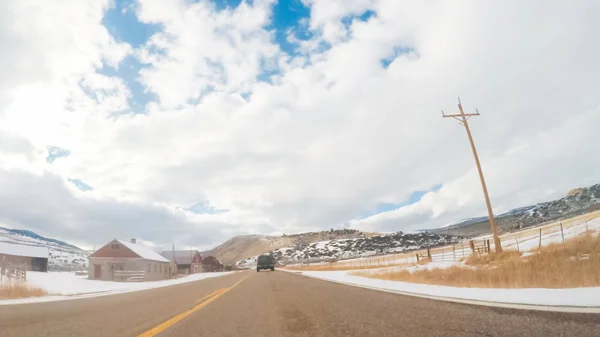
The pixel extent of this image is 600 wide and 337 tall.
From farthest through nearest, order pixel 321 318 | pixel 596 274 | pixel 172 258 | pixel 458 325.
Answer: pixel 172 258
pixel 596 274
pixel 321 318
pixel 458 325

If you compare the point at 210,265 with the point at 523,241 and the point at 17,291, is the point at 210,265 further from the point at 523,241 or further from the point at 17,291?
the point at 17,291

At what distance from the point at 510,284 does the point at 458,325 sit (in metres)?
6.96

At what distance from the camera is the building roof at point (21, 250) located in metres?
56.4

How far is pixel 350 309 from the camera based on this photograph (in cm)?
621

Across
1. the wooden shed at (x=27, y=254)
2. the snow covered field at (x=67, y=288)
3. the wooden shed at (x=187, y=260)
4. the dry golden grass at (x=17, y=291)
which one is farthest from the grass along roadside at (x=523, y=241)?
the wooden shed at (x=187, y=260)

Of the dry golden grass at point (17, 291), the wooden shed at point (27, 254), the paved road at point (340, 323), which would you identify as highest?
the wooden shed at point (27, 254)

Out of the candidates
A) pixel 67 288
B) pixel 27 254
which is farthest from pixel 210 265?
pixel 67 288

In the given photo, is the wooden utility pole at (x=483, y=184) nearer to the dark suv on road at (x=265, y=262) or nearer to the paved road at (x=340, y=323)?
the paved road at (x=340, y=323)

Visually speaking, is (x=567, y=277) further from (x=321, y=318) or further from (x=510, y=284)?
(x=321, y=318)

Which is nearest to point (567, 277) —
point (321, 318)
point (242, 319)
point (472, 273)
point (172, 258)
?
point (472, 273)

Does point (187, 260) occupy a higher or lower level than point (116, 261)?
lower

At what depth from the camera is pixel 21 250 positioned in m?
60.0

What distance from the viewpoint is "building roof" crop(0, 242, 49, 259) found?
185 ft

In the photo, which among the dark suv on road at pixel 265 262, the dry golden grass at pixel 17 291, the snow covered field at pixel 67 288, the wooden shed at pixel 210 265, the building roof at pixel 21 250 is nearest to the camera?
the snow covered field at pixel 67 288
